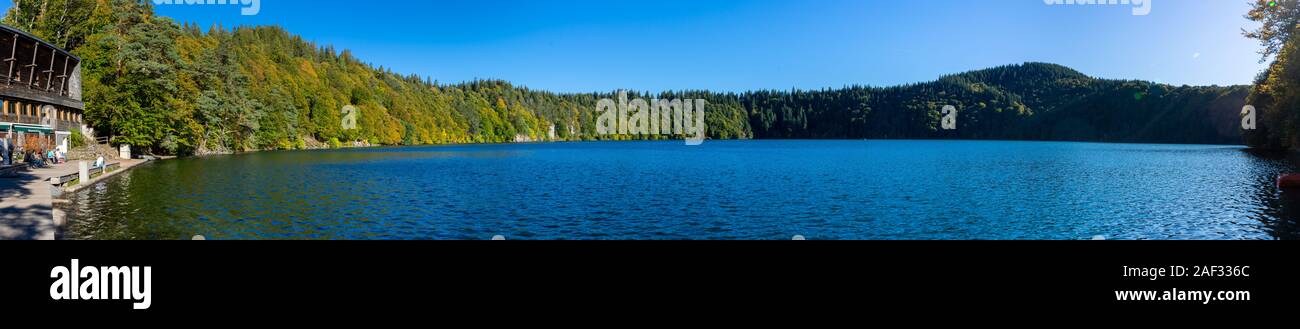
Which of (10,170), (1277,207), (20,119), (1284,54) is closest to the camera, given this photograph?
(1277,207)

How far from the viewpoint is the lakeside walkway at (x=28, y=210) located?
2050cm

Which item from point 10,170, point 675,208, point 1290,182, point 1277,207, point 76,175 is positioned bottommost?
point 1277,207

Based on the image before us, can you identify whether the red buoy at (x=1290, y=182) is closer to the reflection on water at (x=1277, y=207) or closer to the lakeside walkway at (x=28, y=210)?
the reflection on water at (x=1277, y=207)

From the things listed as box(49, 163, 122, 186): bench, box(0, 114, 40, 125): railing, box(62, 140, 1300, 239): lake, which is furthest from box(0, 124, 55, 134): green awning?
box(62, 140, 1300, 239): lake

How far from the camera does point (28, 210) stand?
80.2 feet

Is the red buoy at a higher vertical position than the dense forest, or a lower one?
lower

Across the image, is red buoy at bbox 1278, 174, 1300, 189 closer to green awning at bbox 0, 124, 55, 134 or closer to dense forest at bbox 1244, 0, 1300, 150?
dense forest at bbox 1244, 0, 1300, 150

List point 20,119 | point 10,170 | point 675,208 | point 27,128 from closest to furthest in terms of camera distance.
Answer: point 675,208 < point 10,170 < point 20,119 < point 27,128

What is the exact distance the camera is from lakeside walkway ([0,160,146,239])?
20.5 meters

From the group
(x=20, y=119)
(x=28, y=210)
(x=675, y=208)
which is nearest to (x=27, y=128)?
(x=20, y=119)

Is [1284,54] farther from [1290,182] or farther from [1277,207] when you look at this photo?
[1277,207]

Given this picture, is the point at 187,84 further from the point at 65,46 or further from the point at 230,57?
the point at 230,57

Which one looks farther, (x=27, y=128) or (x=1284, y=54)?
(x=1284, y=54)
